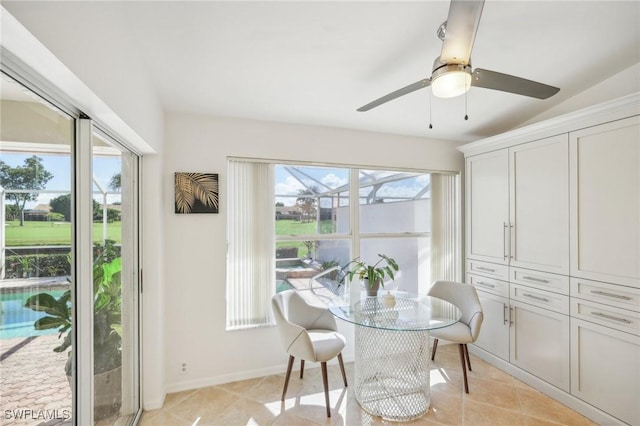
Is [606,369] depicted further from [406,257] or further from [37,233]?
[37,233]

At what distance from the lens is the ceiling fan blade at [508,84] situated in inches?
58.9

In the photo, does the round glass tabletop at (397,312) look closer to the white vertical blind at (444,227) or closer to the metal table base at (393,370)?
the metal table base at (393,370)

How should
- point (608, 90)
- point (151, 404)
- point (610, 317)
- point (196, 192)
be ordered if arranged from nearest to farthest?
point (610, 317), point (151, 404), point (608, 90), point (196, 192)

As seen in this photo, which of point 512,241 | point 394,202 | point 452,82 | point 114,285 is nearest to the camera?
point 452,82

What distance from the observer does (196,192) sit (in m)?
2.61

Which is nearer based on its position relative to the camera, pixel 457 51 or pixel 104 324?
pixel 457 51

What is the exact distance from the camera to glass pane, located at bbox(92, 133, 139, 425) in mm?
1577

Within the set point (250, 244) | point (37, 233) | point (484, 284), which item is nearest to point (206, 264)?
point (250, 244)

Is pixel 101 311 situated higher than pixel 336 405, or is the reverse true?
pixel 101 311

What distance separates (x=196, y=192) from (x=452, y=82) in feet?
6.97

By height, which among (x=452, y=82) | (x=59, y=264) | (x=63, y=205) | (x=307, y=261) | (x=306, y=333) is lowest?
(x=306, y=333)

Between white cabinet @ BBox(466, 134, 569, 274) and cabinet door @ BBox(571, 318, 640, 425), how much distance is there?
0.49 metres

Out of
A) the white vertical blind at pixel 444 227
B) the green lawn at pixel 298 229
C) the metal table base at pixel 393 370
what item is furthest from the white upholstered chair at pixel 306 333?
the white vertical blind at pixel 444 227

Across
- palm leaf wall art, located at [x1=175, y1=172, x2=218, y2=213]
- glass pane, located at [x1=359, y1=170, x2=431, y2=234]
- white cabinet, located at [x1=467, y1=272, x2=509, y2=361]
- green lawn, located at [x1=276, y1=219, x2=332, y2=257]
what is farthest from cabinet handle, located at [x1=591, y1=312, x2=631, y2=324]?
palm leaf wall art, located at [x1=175, y1=172, x2=218, y2=213]
